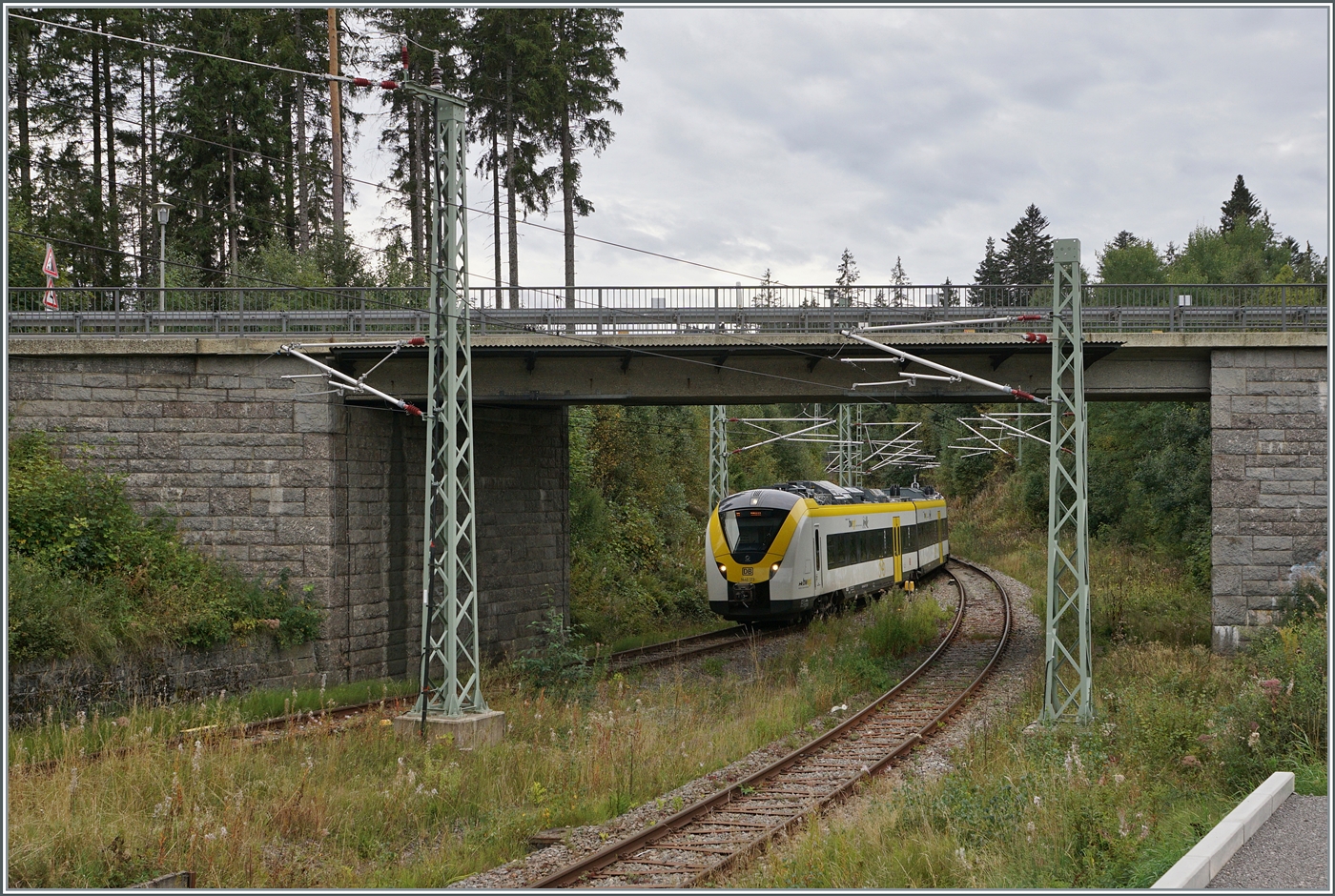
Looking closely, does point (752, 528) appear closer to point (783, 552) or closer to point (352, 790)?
point (783, 552)

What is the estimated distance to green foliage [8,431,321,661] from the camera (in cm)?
1415

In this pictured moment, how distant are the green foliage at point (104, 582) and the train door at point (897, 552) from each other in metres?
17.7

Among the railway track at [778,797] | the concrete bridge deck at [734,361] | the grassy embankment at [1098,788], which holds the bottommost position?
the railway track at [778,797]

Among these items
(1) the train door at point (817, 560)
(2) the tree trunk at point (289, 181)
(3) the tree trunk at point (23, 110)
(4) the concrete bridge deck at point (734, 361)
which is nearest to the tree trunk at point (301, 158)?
(2) the tree trunk at point (289, 181)

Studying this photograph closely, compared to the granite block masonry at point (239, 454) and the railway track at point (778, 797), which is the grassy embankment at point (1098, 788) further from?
the granite block masonry at point (239, 454)

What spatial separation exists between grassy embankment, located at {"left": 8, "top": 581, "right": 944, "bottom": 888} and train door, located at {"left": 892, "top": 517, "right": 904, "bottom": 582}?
50.9 ft

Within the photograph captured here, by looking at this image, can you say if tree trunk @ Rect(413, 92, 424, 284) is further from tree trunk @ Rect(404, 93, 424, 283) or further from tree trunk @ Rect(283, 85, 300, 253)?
tree trunk @ Rect(283, 85, 300, 253)

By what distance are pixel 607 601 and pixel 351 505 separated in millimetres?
10283

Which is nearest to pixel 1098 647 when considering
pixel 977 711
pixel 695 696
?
pixel 977 711

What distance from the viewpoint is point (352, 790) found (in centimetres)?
1029

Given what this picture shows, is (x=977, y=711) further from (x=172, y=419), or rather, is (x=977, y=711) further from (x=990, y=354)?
(x=172, y=419)

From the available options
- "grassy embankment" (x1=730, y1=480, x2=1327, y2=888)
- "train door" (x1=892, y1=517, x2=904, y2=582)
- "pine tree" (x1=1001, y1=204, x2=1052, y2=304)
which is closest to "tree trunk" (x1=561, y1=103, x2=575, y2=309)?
"train door" (x1=892, y1=517, x2=904, y2=582)

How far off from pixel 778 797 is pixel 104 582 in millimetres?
10524

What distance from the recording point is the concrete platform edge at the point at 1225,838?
6.08 metres
